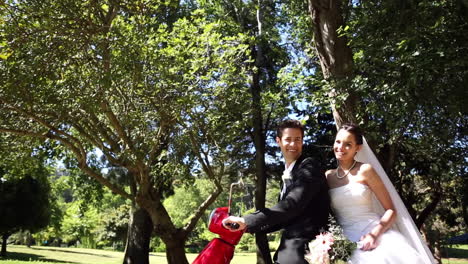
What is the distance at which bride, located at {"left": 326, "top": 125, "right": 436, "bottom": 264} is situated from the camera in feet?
10.3

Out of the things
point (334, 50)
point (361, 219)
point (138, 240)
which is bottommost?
point (138, 240)

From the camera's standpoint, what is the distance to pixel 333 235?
10.1ft

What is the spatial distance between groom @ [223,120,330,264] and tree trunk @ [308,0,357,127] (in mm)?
4154

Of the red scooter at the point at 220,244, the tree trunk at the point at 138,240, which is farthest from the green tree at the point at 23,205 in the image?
the red scooter at the point at 220,244

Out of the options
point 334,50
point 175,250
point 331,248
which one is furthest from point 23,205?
point 331,248

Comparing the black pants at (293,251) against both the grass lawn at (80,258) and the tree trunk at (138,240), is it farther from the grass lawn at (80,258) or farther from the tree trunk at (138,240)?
the grass lawn at (80,258)

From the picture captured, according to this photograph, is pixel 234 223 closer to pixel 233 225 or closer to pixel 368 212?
pixel 233 225

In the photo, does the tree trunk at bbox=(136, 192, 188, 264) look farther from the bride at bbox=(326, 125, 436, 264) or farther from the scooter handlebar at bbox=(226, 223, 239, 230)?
the scooter handlebar at bbox=(226, 223, 239, 230)

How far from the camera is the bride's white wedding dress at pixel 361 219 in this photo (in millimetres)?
3127

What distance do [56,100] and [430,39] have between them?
25.3 ft

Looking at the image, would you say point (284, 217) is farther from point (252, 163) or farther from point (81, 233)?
point (81, 233)

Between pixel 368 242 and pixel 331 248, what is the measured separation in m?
0.37

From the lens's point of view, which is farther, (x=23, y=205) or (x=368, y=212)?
(x=23, y=205)

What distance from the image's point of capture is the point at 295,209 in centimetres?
295
